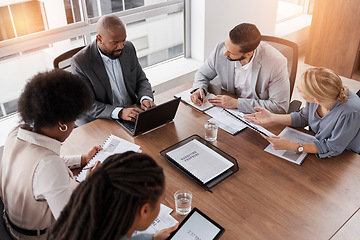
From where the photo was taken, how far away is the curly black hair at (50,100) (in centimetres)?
130

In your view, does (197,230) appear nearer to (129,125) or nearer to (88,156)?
(88,156)

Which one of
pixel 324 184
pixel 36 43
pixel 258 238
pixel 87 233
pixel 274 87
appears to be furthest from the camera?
pixel 36 43

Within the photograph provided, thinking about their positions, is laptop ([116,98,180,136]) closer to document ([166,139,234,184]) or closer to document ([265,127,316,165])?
document ([166,139,234,184])

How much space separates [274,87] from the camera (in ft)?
7.39

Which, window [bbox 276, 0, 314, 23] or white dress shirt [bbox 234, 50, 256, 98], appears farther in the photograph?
window [bbox 276, 0, 314, 23]

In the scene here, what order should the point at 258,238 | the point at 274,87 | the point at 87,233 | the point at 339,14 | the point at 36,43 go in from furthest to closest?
the point at 339,14 < the point at 36,43 < the point at 274,87 < the point at 258,238 < the point at 87,233

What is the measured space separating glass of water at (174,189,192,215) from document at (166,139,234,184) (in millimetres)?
132

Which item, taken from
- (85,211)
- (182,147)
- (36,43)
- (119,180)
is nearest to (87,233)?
(85,211)

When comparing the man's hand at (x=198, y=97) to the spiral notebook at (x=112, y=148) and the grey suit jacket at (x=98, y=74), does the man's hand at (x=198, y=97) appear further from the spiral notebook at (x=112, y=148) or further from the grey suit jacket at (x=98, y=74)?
the spiral notebook at (x=112, y=148)

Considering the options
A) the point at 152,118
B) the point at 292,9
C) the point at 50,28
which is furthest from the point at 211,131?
the point at 292,9

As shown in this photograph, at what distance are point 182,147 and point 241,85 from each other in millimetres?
820

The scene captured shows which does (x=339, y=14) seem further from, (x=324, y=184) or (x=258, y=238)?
(x=258, y=238)

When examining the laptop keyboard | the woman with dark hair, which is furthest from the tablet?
the laptop keyboard

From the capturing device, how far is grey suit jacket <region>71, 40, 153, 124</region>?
2.20 meters
